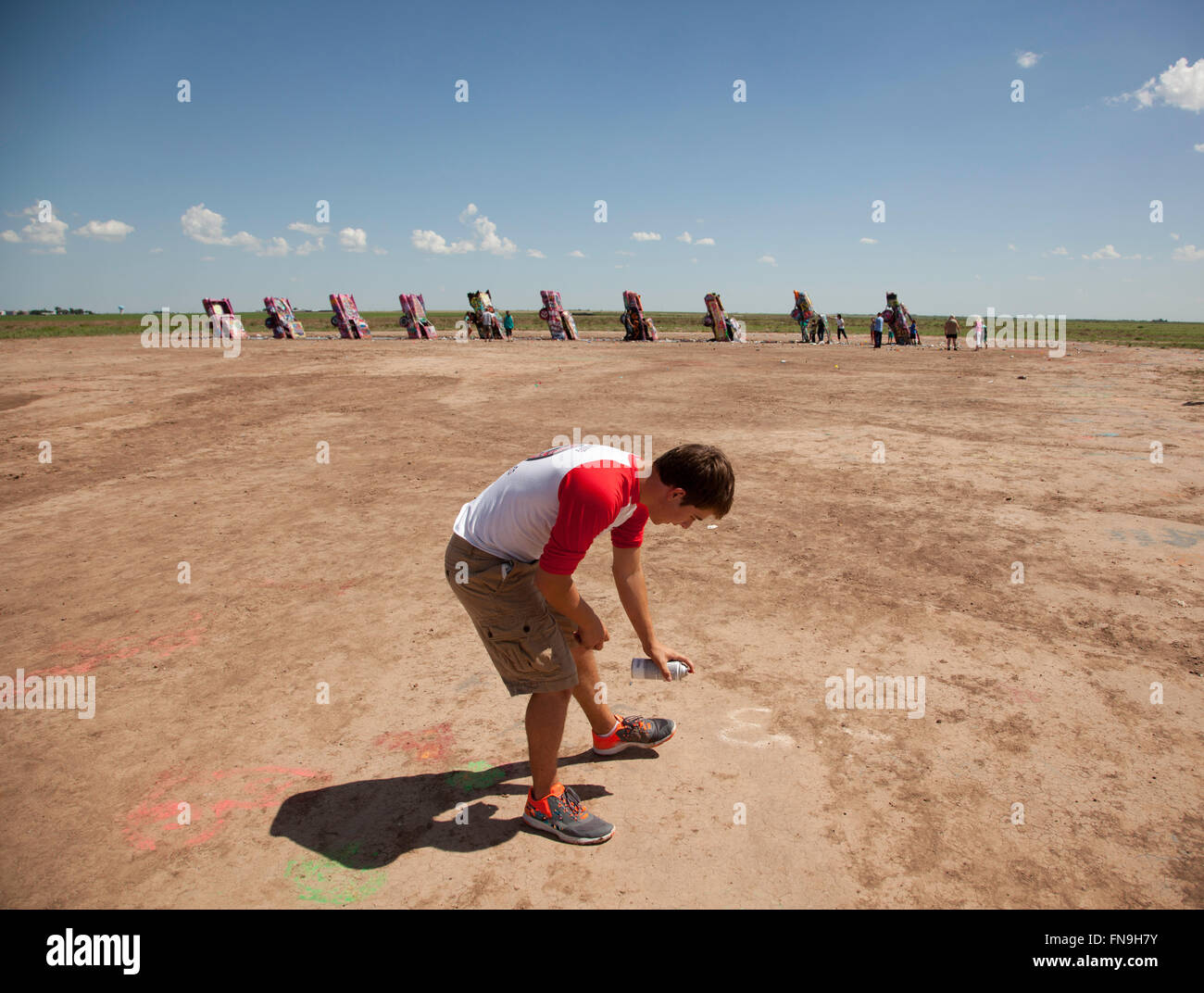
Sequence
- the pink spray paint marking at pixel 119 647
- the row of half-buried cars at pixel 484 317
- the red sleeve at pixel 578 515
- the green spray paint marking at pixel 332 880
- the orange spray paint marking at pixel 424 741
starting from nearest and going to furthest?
1. the red sleeve at pixel 578 515
2. the green spray paint marking at pixel 332 880
3. the orange spray paint marking at pixel 424 741
4. the pink spray paint marking at pixel 119 647
5. the row of half-buried cars at pixel 484 317

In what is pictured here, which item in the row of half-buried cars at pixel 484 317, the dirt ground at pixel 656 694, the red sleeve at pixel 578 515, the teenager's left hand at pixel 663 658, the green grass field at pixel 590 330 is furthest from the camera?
the green grass field at pixel 590 330

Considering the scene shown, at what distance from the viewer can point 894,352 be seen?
32312 millimetres

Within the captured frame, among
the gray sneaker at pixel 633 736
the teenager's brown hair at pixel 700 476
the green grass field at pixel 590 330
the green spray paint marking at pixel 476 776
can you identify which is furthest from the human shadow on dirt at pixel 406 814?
the green grass field at pixel 590 330

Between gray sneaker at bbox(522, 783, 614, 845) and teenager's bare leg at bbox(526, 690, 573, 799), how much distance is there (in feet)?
0.16

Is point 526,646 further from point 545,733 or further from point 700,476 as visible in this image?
point 700,476

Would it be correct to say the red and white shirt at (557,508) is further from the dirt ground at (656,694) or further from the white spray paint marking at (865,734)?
the white spray paint marking at (865,734)

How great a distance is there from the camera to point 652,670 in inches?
131

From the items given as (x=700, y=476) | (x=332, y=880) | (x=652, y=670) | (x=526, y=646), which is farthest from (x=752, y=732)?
(x=332, y=880)

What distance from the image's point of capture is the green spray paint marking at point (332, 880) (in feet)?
8.96

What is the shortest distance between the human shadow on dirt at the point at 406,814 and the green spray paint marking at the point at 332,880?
42mm

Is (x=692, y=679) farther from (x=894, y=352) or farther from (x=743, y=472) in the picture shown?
(x=894, y=352)

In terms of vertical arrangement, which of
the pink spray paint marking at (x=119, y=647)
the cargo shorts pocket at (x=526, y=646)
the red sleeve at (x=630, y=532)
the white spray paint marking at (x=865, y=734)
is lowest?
the white spray paint marking at (x=865, y=734)

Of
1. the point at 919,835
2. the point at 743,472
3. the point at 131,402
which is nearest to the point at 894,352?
the point at 743,472
